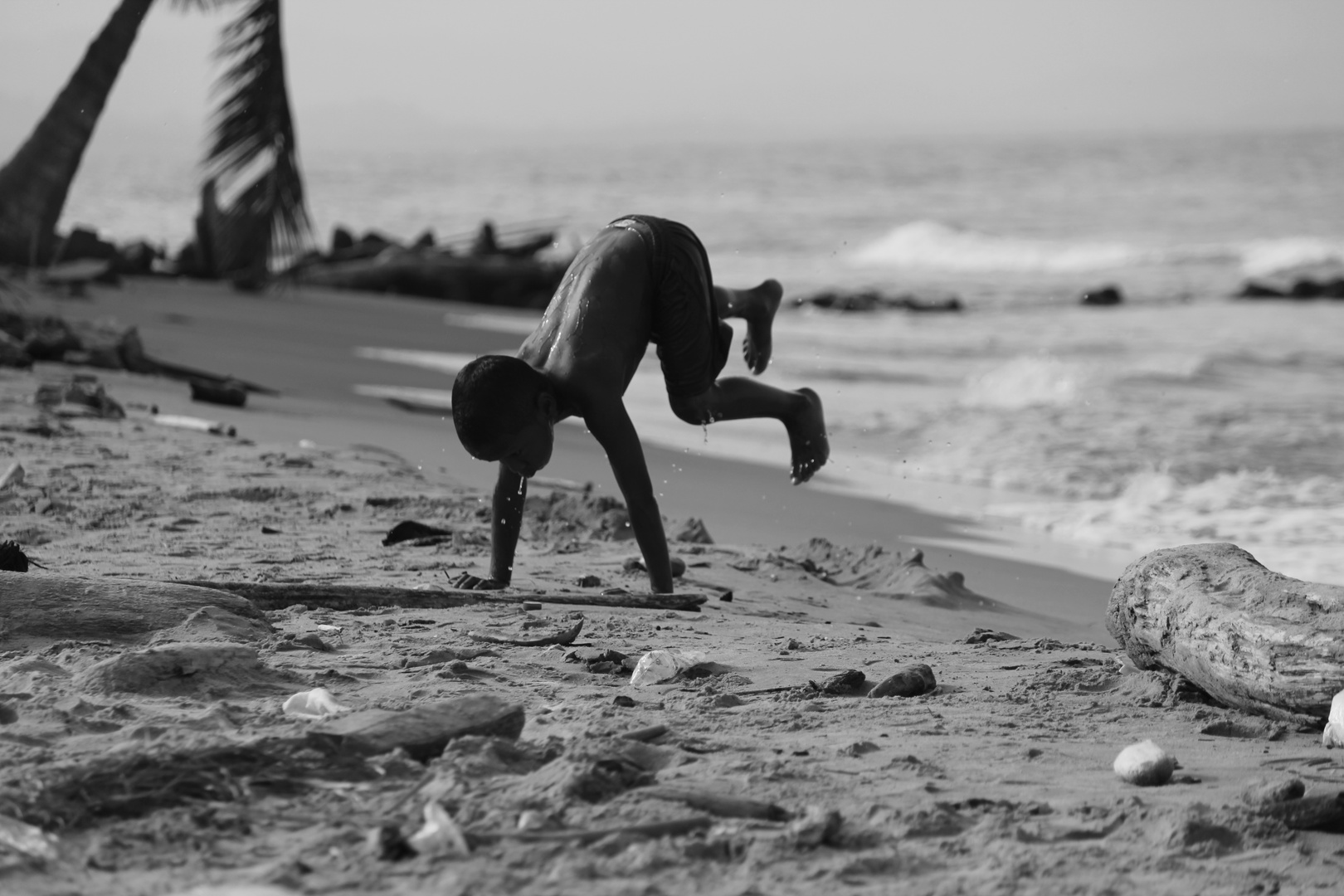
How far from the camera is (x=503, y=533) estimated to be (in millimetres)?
4414

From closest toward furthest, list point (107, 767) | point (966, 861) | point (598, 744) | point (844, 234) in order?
point (966, 861) < point (107, 767) < point (598, 744) < point (844, 234)

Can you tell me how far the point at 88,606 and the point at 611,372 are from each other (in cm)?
165

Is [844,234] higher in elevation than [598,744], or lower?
higher

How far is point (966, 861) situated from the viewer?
232 cm

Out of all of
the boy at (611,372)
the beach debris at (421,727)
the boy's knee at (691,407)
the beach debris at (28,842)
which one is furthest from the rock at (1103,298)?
the beach debris at (28,842)

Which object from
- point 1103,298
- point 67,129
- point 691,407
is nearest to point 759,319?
point 691,407

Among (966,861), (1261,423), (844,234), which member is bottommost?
(966,861)

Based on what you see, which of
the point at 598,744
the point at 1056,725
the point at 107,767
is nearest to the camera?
the point at 107,767

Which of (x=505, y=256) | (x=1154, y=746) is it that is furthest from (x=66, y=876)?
(x=505, y=256)

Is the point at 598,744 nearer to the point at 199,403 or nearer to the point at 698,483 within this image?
the point at 698,483

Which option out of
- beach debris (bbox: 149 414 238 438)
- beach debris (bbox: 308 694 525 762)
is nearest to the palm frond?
beach debris (bbox: 149 414 238 438)

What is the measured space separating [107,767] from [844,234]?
98.7ft

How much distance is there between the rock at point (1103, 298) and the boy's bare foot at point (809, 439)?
16556 millimetres

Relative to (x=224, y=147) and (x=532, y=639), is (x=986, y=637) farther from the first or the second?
(x=224, y=147)
